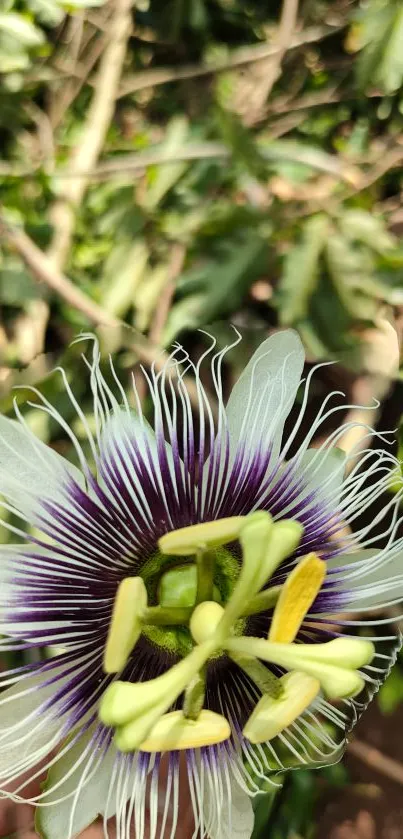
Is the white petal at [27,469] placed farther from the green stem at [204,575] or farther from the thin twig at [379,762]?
the thin twig at [379,762]

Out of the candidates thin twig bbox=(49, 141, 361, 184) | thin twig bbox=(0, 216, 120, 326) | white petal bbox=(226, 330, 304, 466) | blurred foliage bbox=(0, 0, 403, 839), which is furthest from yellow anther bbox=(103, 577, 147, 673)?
thin twig bbox=(49, 141, 361, 184)

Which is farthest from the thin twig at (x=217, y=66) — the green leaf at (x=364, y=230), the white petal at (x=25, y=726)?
the white petal at (x=25, y=726)

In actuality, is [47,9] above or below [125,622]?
above

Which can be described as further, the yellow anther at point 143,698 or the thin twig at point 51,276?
the thin twig at point 51,276

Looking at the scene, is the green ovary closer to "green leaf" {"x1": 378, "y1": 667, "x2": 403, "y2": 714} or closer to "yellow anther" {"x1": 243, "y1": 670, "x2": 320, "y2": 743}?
"yellow anther" {"x1": 243, "y1": 670, "x2": 320, "y2": 743}

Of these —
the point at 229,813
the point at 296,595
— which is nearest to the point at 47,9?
the point at 296,595

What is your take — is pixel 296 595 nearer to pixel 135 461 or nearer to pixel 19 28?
pixel 135 461

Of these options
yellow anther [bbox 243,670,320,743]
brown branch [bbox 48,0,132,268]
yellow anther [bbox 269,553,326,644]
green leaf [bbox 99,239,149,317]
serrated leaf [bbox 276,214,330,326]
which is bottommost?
yellow anther [bbox 243,670,320,743]
